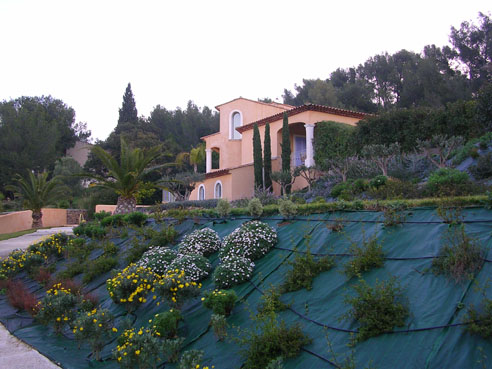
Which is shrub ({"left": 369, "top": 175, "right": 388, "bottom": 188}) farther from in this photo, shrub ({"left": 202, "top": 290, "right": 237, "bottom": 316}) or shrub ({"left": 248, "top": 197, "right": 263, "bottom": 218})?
shrub ({"left": 202, "top": 290, "right": 237, "bottom": 316})

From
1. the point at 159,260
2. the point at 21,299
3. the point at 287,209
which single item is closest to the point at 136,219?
the point at 21,299

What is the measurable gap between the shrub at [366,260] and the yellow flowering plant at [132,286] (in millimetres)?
3665

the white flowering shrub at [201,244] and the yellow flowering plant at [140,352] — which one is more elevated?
the white flowering shrub at [201,244]

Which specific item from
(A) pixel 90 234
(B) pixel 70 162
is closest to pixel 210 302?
A: (A) pixel 90 234

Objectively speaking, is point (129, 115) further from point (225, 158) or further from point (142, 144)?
point (225, 158)

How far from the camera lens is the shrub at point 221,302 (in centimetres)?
692

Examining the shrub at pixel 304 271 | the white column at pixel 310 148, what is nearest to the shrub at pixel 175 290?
the shrub at pixel 304 271

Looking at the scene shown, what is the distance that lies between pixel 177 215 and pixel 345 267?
723 centimetres

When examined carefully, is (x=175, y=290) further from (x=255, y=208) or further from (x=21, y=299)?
(x=21, y=299)

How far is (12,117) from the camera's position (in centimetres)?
4278

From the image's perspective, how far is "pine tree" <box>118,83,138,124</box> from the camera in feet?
162

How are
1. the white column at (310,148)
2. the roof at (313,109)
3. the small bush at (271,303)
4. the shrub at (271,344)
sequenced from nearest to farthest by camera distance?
1. the shrub at (271,344)
2. the small bush at (271,303)
3. the white column at (310,148)
4. the roof at (313,109)

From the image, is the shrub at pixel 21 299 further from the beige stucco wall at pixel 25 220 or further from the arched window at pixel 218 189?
the beige stucco wall at pixel 25 220

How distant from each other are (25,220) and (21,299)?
73.4 feet
